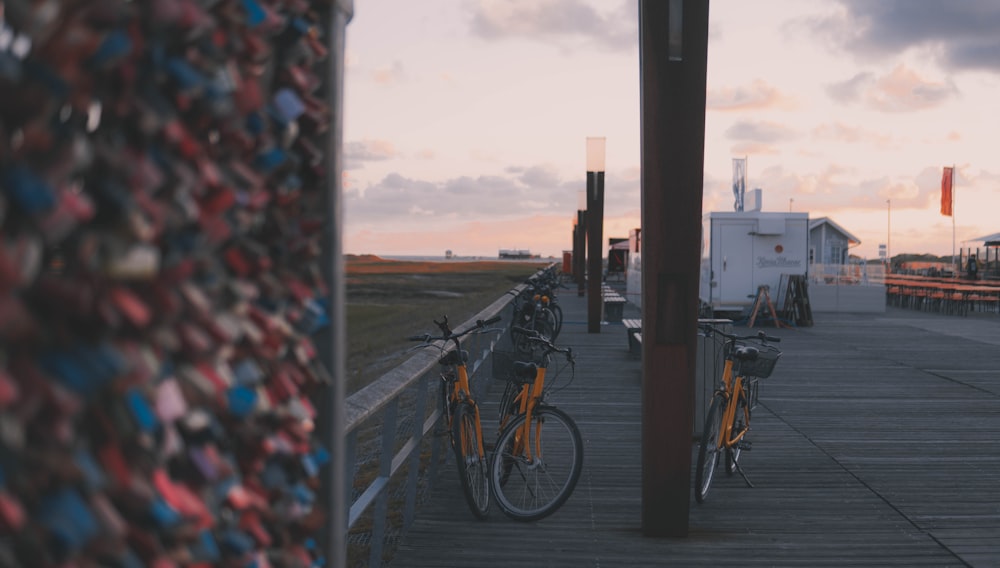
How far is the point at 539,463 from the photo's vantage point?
533 centimetres

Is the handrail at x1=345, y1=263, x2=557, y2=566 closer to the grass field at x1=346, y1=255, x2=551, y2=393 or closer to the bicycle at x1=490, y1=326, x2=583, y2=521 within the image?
the bicycle at x1=490, y1=326, x2=583, y2=521

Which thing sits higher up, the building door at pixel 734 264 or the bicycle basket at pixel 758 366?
the building door at pixel 734 264

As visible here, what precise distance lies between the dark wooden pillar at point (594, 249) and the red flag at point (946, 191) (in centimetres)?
2906

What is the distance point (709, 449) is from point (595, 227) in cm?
1346

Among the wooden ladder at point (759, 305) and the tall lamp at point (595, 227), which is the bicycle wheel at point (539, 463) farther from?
the wooden ladder at point (759, 305)

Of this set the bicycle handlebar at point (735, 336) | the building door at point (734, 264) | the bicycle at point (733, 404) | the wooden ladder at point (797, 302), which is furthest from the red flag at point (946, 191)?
the bicycle at point (733, 404)

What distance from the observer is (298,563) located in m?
1.71

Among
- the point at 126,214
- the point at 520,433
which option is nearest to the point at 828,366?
the point at 520,433

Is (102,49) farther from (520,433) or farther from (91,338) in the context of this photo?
(520,433)

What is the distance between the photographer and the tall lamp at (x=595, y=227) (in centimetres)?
1764

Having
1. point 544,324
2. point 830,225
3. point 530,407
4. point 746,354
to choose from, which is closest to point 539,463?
point 530,407

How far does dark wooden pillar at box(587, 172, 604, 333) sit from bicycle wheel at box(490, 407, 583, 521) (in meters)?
11.9

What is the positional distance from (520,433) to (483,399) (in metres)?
3.62

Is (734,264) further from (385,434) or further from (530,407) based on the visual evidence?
(385,434)
